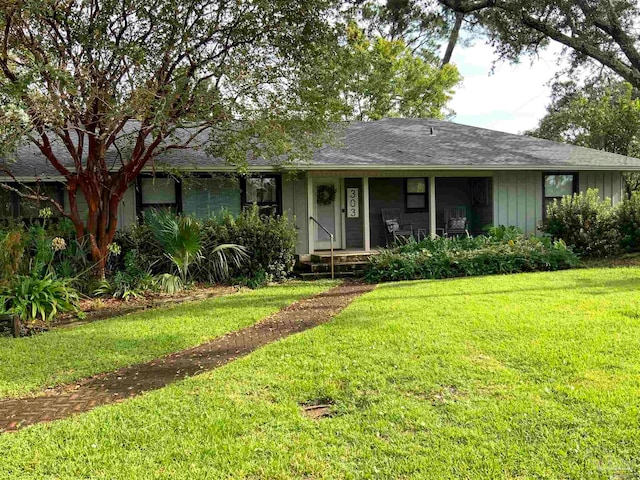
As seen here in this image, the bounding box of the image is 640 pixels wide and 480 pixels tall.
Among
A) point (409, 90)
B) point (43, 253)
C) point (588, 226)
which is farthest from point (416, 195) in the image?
point (409, 90)

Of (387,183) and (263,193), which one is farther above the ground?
(387,183)

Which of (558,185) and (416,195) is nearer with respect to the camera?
(558,185)

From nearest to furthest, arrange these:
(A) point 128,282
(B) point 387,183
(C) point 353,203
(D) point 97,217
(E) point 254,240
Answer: (A) point 128,282, (D) point 97,217, (E) point 254,240, (C) point 353,203, (B) point 387,183

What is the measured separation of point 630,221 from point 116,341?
40.2 ft

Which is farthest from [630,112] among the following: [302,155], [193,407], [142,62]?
[193,407]

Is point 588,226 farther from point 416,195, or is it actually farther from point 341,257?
point 341,257

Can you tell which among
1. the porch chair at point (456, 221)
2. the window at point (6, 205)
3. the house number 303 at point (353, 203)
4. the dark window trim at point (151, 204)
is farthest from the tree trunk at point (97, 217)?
the porch chair at point (456, 221)

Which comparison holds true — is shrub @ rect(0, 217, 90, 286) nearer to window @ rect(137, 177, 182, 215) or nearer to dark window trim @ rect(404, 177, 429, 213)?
window @ rect(137, 177, 182, 215)

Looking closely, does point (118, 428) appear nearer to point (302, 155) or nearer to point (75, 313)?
point (75, 313)

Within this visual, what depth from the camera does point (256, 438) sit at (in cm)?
365

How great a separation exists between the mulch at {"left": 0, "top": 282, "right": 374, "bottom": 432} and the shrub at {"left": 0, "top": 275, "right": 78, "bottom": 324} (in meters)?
3.06

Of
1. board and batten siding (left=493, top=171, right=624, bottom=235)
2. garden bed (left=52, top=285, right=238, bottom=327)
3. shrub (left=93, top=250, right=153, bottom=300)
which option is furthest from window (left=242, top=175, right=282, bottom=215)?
board and batten siding (left=493, top=171, right=624, bottom=235)

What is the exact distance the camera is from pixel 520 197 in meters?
14.6

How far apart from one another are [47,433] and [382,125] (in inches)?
572
